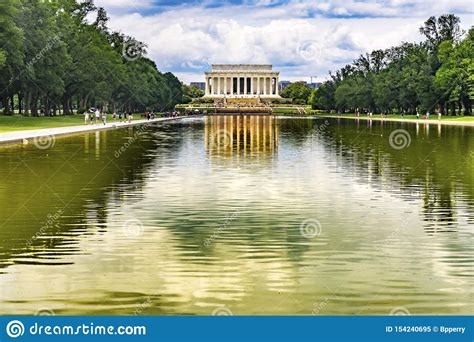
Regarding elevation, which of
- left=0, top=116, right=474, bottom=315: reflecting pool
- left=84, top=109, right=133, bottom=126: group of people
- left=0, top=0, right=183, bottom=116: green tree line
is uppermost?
left=0, top=0, right=183, bottom=116: green tree line

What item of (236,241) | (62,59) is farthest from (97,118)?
(236,241)

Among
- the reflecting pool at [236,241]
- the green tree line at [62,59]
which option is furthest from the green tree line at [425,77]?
the reflecting pool at [236,241]

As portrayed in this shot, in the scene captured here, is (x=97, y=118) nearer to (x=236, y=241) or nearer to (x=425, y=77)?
(x=425, y=77)

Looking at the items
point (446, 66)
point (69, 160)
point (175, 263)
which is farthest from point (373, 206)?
point (446, 66)

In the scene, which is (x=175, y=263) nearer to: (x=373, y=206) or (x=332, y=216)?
(x=332, y=216)

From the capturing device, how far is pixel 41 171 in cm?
2931

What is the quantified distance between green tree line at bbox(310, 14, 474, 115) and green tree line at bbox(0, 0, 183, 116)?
136 feet

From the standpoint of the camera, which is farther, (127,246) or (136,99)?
(136,99)

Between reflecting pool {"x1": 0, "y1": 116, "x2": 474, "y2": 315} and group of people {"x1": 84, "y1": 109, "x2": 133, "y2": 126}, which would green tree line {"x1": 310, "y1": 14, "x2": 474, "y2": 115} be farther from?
reflecting pool {"x1": 0, "y1": 116, "x2": 474, "y2": 315}

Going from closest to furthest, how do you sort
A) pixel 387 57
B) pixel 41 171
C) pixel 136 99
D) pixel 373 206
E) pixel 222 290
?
pixel 222 290 < pixel 373 206 < pixel 41 171 < pixel 136 99 < pixel 387 57

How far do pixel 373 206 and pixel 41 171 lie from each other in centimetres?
1375

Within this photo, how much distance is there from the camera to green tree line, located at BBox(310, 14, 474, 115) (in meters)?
111

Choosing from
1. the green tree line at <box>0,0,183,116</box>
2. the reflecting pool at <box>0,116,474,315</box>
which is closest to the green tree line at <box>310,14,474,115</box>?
the green tree line at <box>0,0,183,116</box>

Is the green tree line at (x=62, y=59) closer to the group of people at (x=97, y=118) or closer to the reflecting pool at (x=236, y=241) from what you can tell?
the group of people at (x=97, y=118)
